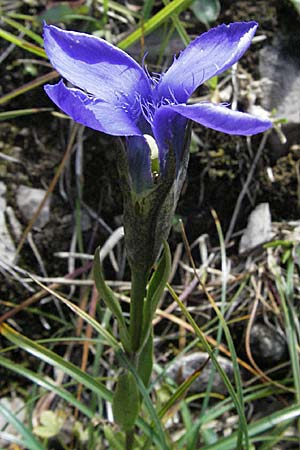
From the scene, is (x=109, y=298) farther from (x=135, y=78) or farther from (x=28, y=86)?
(x=28, y=86)

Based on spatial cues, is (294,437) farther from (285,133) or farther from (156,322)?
(285,133)

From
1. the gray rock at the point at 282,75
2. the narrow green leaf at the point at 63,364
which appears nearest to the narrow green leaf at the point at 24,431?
the narrow green leaf at the point at 63,364

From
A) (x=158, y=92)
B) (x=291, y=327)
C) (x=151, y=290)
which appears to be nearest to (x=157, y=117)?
(x=158, y=92)

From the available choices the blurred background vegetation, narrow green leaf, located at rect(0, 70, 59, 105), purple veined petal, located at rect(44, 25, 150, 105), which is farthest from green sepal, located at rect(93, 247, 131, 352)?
narrow green leaf, located at rect(0, 70, 59, 105)

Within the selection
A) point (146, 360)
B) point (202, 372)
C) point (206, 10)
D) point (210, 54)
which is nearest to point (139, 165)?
point (210, 54)

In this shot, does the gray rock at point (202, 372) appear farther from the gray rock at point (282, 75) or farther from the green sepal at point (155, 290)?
the gray rock at point (282, 75)

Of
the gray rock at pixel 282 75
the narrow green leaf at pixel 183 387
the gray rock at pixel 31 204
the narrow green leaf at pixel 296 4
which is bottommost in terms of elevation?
the narrow green leaf at pixel 183 387
